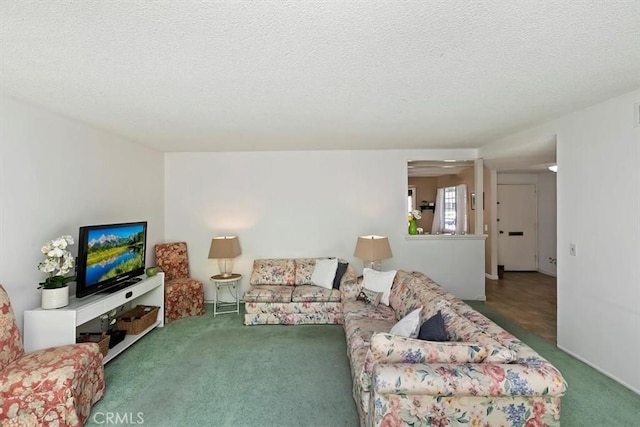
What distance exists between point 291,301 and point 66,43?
3354 millimetres

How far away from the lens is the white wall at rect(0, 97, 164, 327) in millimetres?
2500

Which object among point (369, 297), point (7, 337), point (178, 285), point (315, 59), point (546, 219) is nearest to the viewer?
point (315, 59)

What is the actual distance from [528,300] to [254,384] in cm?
463

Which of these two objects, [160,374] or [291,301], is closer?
[160,374]

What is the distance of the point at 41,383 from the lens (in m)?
1.95

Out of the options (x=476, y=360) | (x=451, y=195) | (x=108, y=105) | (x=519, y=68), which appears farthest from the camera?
(x=451, y=195)

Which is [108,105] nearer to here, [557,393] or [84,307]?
[84,307]

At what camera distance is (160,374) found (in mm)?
2781

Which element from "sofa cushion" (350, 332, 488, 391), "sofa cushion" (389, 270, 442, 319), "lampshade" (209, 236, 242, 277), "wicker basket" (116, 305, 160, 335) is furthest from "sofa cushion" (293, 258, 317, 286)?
"sofa cushion" (350, 332, 488, 391)

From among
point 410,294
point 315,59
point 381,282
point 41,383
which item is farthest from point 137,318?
point 315,59

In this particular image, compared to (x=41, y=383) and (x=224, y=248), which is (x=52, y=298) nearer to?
(x=41, y=383)

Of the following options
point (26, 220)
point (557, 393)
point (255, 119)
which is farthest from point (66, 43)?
point (557, 393)

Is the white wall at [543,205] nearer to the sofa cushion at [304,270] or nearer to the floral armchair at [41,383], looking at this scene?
the sofa cushion at [304,270]

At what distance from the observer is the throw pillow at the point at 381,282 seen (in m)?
3.44
